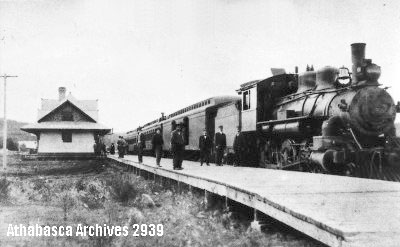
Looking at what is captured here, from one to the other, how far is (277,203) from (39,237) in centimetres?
313

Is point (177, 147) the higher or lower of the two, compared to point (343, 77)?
lower

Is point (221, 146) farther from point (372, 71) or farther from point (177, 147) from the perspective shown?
point (372, 71)

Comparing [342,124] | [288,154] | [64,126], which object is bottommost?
[288,154]

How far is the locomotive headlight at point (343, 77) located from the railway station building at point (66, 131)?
27591 mm

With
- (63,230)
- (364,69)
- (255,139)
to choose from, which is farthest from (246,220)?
(255,139)

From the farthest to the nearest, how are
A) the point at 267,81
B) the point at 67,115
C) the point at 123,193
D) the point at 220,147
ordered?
the point at 67,115 < the point at 220,147 < the point at 267,81 < the point at 123,193

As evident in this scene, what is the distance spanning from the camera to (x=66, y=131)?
36.9 metres

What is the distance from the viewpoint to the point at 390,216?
4.45 meters

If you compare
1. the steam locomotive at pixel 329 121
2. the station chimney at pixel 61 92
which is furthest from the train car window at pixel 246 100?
the station chimney at pixel 61 92

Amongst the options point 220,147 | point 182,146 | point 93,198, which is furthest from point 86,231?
point 220,147

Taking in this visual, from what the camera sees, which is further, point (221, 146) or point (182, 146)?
point (221, 146)

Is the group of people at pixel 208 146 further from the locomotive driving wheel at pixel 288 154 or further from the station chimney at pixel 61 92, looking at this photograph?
the station chimney at pixel 61 92

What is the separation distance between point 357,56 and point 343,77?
711 mm

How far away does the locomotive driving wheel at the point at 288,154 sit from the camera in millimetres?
12320
